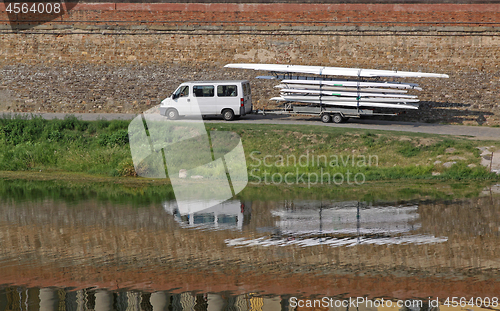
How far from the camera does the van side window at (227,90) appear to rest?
22250mm

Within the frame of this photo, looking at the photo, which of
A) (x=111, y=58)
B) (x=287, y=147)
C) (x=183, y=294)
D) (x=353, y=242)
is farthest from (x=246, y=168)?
(x=111, y=58)

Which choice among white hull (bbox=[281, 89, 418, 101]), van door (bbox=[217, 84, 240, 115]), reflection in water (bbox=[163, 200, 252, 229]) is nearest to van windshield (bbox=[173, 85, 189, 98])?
van door (bbox=[217, 84, 240, 115])

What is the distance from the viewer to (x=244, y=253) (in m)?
9.38

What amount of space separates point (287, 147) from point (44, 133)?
9.00 m

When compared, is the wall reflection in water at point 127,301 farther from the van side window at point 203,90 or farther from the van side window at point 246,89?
the van side window at point 246,89

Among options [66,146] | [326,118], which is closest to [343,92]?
[326,118]

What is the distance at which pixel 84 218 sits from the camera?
11.8m

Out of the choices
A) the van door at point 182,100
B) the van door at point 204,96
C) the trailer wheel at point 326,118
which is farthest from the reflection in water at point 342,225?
the van door at point 182,100

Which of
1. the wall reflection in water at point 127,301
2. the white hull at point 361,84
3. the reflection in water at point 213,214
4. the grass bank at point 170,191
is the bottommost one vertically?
the grass bank at point 170,191

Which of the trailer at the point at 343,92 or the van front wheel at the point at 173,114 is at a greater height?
the trailer at the point at 343,92

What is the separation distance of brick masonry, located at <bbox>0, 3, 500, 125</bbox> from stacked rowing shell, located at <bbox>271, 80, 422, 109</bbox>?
7.16ft

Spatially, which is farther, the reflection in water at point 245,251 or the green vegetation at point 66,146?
the green vegetation at point 66,146

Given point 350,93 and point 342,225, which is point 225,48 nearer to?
point 350,93

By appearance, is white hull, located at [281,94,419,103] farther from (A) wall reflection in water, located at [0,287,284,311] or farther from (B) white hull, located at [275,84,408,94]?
(A) wall reflection in water, located at [0,287,284,311]
